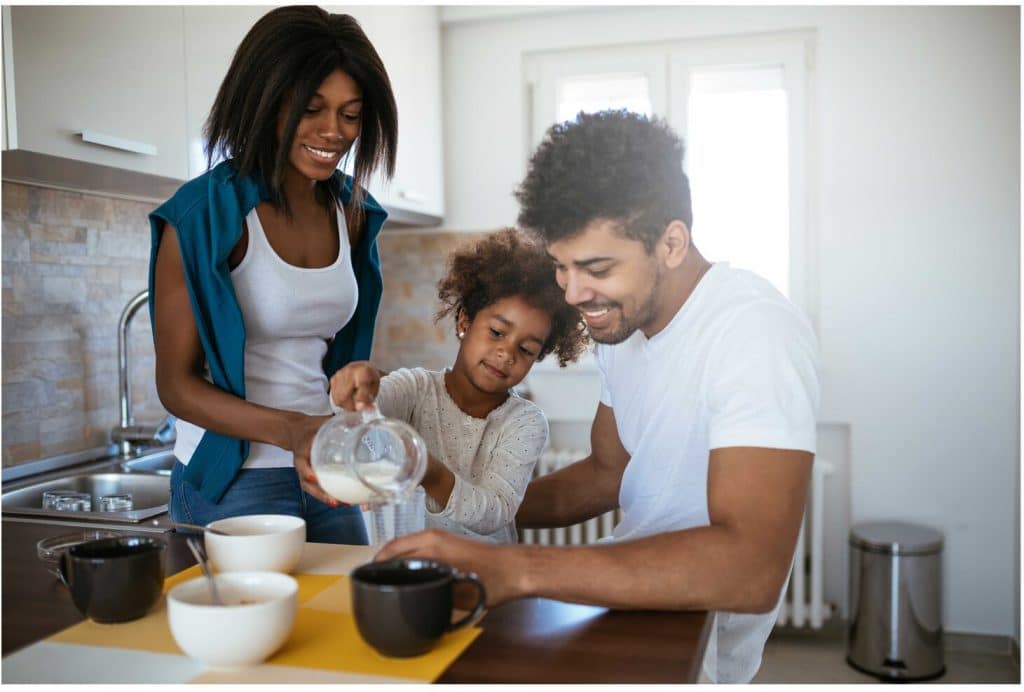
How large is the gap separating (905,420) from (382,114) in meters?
2.11

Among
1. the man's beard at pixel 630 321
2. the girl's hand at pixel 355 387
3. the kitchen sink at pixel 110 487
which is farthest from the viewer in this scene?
the kitchen sink at pixel 110 487

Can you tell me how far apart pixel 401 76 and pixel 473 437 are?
1.67m

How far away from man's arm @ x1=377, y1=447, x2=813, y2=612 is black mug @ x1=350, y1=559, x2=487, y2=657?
0.09 metres

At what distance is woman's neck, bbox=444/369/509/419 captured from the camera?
1.54m

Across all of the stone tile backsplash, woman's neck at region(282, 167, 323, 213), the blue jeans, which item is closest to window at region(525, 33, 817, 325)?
the stone tile backsplash

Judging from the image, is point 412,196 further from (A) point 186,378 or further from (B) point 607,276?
(B) point 607,276

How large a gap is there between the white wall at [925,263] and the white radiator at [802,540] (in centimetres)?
16

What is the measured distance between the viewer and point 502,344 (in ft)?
4.88

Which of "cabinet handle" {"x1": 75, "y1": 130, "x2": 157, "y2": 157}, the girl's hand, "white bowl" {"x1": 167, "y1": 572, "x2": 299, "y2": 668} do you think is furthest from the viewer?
"cabinet handle" {"x1": 75, "y1": 130, "x2": 157, "y2": 157}

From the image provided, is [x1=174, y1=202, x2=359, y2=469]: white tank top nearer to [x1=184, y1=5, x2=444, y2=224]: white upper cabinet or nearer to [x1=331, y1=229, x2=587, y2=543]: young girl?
[x1=331, y1=229, x2=587, y2=543]: young girl

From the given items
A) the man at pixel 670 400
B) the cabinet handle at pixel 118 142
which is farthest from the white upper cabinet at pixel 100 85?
the man at pixel 670 400

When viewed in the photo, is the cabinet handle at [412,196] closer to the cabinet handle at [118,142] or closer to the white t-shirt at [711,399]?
the cabinet handle at [118,142]

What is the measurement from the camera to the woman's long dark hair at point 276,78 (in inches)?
54.4

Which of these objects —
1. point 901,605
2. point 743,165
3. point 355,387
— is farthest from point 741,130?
point 355,387
